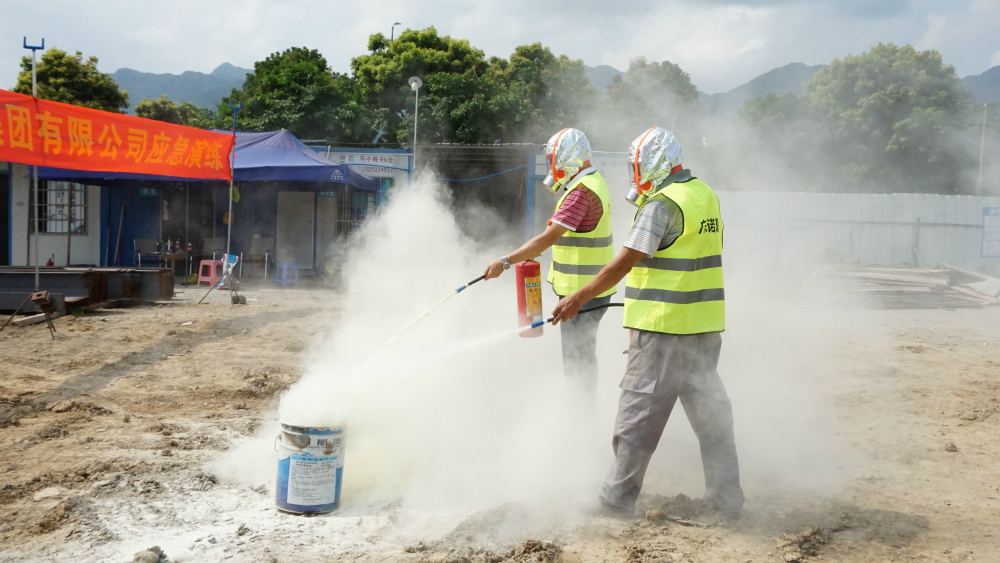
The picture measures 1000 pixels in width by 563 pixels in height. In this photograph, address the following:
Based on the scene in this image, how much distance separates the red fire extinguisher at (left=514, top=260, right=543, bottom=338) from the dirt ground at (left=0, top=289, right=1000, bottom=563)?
1161mm

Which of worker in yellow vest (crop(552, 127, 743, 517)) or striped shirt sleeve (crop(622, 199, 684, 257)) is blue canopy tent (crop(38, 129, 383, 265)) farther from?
striped shirt sleeve (crop(622, 199, 684, 257))

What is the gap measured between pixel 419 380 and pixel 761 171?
1987 centimetres

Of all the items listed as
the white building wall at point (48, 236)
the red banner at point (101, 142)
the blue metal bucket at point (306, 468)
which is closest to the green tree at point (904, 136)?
the red banner at point (101, 142)

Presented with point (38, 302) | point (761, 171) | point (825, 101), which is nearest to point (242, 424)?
point (38, 302)

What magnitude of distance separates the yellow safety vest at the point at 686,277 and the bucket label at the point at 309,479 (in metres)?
1.58

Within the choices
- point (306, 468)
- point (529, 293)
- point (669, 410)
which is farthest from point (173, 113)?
point (669, 410)

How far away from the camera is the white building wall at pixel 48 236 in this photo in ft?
49.1

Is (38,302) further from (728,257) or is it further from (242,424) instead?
(728,257)

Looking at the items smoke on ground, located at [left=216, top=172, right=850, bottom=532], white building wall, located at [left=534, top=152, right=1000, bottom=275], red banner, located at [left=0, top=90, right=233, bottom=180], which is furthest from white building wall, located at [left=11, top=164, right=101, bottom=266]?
white building wall, located at [left=534, top=152, right=1000, bottom=275]

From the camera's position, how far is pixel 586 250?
4020mm

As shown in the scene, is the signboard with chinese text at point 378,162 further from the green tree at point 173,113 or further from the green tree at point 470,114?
the green tree at point 173,113

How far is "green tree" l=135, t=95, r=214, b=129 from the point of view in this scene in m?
29.3

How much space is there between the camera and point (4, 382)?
5.68 m

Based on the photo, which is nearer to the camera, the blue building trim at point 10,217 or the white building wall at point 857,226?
the blue building trim at point 10,217
